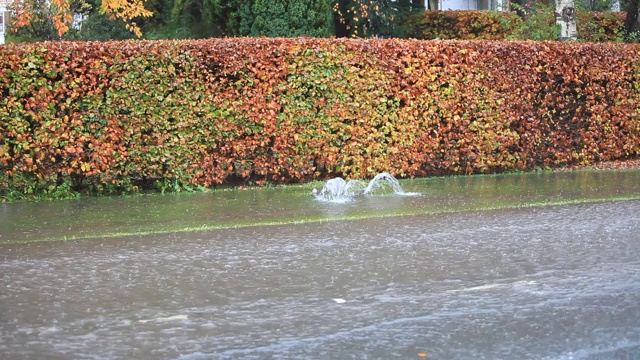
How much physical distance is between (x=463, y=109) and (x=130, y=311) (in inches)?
356

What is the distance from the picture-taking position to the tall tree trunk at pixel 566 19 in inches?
687

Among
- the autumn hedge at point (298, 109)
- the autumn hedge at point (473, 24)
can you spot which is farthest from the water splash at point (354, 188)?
the autumn hedge at point (473, 24)

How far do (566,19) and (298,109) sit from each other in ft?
24.1

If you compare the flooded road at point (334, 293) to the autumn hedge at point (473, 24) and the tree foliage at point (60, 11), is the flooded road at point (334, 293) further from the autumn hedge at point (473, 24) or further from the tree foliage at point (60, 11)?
the autumn hedge at point (473, 24)

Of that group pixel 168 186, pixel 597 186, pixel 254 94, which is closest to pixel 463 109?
pixel 597 186

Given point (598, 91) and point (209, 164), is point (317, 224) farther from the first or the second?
point (598, 91)

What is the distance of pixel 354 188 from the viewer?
40.6ft

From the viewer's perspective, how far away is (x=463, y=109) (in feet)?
45.3

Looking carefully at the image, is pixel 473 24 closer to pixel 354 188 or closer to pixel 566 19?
pixel 566 19

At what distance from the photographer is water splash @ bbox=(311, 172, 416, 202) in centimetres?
1140

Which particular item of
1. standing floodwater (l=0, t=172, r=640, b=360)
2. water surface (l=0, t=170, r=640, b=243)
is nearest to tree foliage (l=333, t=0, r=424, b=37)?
water surface (l=0, t=170, r=640, b=243)

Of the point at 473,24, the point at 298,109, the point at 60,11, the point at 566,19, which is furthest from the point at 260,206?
the point at 473,24

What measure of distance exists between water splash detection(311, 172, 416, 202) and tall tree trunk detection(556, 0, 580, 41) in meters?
6.39

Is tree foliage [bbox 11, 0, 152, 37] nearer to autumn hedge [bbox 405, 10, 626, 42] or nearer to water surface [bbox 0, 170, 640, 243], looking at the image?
water surface [bbox 0, 170, 640, 243]
